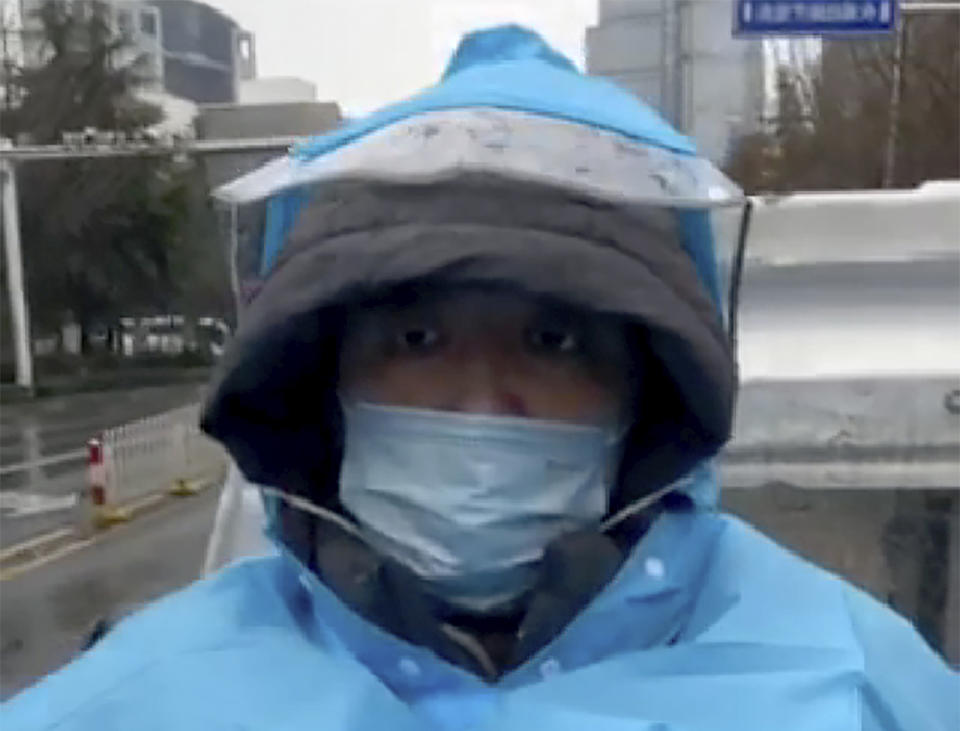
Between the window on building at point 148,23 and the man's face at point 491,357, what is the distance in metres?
70.5

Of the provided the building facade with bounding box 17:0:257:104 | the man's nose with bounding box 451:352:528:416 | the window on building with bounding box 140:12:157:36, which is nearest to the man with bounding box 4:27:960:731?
the man's nose with bounding box 451:352:528:416

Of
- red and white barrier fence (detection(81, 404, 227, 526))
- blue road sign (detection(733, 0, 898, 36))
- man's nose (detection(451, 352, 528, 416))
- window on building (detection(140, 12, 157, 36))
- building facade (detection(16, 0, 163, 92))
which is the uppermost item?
window on building (detection(140, 12, 157, 36))

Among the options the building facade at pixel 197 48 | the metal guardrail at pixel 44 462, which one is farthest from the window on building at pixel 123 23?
the metal guardrail at pixel 44 462

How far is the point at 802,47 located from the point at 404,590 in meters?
28.8

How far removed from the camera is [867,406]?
121 inches

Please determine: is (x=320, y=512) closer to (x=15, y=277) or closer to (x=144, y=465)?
(x=144, y=465)

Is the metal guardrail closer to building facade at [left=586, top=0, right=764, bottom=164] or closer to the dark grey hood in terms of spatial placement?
building facade at [left=586, top=0, right=764, bottom=164]

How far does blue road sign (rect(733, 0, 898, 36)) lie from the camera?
13.0 meters

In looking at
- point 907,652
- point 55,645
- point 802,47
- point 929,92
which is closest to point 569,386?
point 907,652

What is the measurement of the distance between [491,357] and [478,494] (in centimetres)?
18

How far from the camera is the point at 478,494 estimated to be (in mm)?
2053

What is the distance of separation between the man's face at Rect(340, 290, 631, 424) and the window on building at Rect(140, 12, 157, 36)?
7054cm

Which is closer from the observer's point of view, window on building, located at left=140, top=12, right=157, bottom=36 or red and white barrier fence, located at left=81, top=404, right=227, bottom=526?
red and white barrier fence, located at left=81, top=404, right=227, bottom=526

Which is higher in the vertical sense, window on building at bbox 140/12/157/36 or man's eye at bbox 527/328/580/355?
window on building at bbox 140/12/157/36
